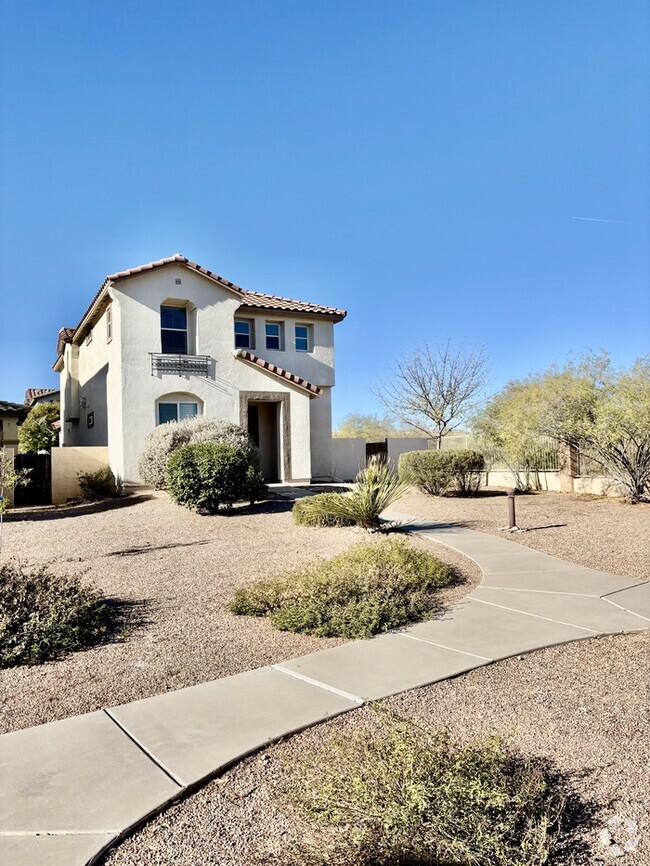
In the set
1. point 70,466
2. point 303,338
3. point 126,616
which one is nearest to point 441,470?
point 303,338

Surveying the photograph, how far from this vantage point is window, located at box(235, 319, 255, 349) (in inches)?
993

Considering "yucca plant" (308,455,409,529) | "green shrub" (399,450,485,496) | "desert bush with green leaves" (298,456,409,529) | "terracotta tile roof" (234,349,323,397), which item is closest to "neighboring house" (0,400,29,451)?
"terracotta tile roof" (234,349,323,397)

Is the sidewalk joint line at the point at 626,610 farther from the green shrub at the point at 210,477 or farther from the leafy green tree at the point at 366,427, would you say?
the leafy green tree at the point at 366,427

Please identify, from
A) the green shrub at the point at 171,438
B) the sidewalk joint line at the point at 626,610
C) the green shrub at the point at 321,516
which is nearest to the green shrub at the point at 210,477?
the green shrub at the point at 171,438

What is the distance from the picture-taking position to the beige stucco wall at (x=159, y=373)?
20.7m

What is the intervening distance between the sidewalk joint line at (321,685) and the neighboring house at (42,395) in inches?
1637

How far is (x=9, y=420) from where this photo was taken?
22.8 m

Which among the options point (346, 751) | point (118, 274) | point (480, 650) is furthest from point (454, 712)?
point (118, 274)

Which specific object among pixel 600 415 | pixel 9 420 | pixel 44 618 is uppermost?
pixel 9 420

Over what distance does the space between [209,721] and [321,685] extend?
972 mm

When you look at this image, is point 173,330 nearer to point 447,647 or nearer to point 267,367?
point 267,367

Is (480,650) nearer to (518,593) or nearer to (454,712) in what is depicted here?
(454,712)

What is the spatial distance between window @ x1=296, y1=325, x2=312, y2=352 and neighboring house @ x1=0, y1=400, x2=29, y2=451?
36.9 feet

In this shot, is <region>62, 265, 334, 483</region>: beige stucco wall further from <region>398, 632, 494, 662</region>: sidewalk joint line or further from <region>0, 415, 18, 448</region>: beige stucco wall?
<region>398, 632, 494, 662</region>: sidewalk joint line
